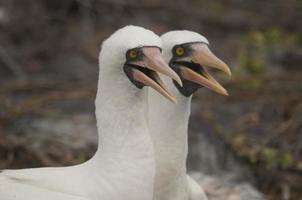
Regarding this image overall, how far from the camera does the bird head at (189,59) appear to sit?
569cm

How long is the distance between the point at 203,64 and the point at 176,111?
40cm

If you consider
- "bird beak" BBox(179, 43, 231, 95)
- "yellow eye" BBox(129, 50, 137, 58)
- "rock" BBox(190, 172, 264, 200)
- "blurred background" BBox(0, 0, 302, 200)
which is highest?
"yellow eye" BBox(129, 50, 137, 58)

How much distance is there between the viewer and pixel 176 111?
5906 millimetres

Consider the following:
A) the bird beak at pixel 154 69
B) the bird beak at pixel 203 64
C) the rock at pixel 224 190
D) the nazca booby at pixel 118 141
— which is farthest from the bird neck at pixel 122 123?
the rock at pixel 224 190

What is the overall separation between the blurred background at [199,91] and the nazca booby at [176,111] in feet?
5.74

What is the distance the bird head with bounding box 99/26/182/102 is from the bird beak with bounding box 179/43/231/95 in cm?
37

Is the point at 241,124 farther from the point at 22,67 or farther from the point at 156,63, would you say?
the point at 156,63

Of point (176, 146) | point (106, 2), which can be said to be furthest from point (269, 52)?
point (176, 146)

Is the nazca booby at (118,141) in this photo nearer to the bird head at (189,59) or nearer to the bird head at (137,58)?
the bird head at (137,58)

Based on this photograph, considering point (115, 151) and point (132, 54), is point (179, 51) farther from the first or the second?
point (115, 151)

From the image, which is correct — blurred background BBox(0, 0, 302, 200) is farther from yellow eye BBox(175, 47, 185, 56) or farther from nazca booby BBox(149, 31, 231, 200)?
yellow eye BBox(175, 47, 185, 56)

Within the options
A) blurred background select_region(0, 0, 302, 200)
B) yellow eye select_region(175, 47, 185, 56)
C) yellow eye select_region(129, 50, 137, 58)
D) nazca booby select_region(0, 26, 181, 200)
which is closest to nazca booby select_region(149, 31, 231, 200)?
yellow eye select_region(175, 47, 185, 56)

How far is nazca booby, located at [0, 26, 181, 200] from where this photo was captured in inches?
209

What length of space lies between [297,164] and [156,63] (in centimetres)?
354
